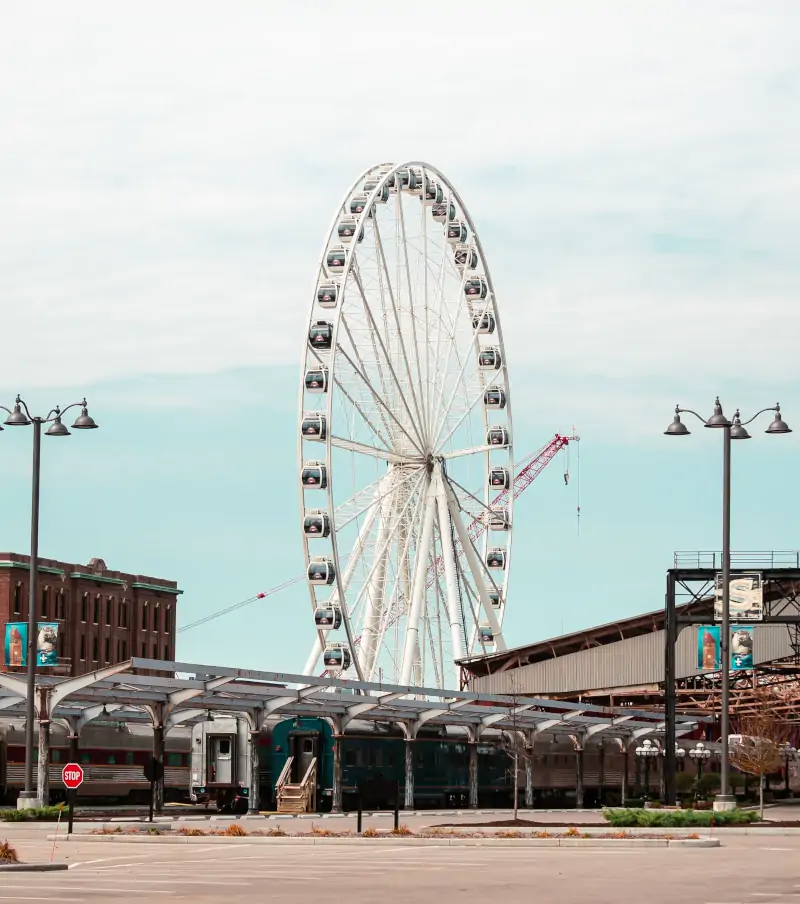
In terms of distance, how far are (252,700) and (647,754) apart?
2447 cm

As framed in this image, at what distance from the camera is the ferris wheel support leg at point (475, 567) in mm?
72188

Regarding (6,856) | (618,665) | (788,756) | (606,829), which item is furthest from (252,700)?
(788,756)

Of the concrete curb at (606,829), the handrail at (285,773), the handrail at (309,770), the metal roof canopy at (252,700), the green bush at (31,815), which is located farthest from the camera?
the handrail at (285,773)

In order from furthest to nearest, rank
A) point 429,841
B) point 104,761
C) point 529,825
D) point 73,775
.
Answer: point 104,761, point 529,825, point 429,841, point 73,775

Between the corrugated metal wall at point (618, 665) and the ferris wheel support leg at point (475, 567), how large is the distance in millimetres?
2912

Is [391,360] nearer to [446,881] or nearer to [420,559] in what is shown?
[420,559]

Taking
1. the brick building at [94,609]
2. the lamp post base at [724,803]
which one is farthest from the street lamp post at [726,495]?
the brick building at [94,609]

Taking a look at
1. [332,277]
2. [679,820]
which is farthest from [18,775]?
[332,277]

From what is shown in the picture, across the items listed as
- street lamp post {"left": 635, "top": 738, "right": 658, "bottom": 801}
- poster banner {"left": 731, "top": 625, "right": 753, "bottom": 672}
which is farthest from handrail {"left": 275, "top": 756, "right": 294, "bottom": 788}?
street lamp post {"left": 635, "top": 738, "right": 658, "bottom": 801}

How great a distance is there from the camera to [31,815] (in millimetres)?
42375

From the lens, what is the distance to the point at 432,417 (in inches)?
2805

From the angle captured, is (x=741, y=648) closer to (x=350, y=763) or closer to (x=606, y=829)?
(x=350, y=763)

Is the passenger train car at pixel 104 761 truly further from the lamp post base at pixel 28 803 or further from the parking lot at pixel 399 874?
the parking lot at pixel 399 874

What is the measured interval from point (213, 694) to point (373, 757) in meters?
8.94
